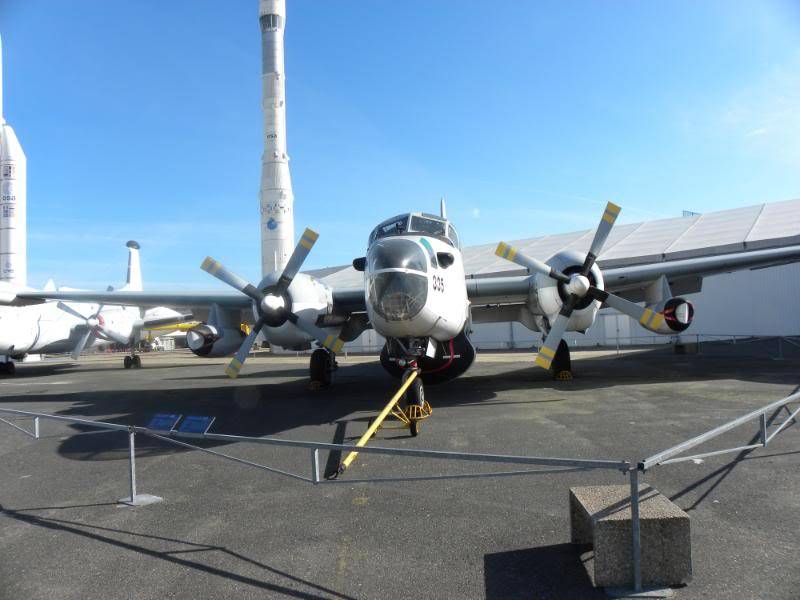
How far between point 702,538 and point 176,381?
70.0ft

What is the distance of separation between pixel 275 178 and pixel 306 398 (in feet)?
103

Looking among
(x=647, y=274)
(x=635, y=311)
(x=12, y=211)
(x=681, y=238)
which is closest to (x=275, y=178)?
(x=12, y=211)

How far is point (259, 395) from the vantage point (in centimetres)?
1603

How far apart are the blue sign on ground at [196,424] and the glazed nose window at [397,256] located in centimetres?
448

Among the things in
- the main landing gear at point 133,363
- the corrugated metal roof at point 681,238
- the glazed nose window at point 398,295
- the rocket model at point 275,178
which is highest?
the rocket model at point 275,178

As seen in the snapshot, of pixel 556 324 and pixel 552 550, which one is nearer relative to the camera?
pixel 552 550

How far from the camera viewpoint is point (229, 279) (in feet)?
44.6

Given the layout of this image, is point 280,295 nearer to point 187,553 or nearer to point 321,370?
point 321,370

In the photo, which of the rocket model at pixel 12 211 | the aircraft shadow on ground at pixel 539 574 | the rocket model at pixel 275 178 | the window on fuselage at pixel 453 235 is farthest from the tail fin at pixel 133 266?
the aircraft shadow on ground at pixel 539 574

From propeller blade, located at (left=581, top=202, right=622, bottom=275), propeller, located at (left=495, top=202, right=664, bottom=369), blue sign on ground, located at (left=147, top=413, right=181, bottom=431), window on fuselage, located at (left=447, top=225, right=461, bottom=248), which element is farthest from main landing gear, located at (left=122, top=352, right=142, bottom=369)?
blue sign on ground, located at (left=147, top=413, right=181, bottom=431)

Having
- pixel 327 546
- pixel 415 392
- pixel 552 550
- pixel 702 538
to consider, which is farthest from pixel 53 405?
pixel 702 538

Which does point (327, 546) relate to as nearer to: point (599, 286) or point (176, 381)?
point (599, 286)

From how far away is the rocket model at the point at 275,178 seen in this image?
140 ft

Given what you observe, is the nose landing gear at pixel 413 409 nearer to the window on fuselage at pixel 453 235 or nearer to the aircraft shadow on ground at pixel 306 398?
the aircraft shadow on ground at pixel 306 398
